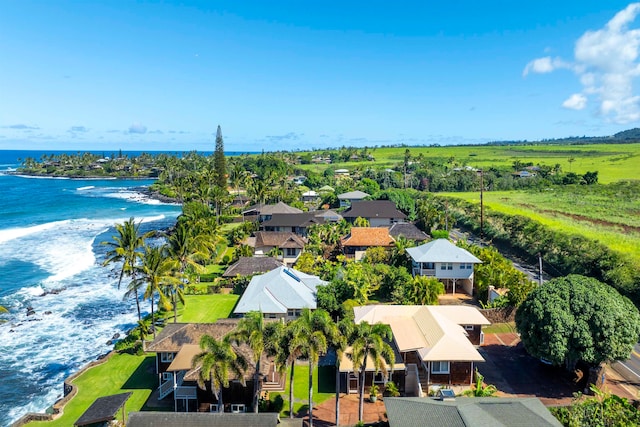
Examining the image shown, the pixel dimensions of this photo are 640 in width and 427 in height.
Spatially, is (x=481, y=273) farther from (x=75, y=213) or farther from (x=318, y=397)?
(x=75, y=213)

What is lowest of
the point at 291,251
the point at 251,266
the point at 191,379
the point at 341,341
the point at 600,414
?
the point at 600,414

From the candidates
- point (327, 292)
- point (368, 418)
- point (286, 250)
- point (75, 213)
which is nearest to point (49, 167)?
point (75, 213)

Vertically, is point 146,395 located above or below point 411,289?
below

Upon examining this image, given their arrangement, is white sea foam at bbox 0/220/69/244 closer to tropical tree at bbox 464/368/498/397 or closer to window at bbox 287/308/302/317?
window at bbox 287/308/302/317

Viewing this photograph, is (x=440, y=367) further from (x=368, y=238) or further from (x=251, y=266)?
(x=368, y=238)

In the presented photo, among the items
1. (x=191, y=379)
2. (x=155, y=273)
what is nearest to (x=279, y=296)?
Result: (x=155, y=273)

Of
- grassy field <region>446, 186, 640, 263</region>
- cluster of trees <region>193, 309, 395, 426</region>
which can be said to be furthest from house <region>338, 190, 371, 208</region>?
cluster of trees <region>193, 309, 395, 426</region>
